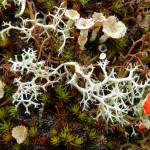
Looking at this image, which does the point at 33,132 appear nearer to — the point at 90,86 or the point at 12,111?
the point at 12,111

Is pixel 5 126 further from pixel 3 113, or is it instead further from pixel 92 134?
pixel 92 134

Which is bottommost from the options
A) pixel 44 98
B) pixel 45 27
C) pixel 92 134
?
pixel 92 134

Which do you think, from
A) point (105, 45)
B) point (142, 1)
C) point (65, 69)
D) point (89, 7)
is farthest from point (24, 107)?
point (142, 1)

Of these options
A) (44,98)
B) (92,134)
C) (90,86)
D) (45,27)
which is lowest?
(92,134)

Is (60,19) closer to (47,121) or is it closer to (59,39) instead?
(59,39)

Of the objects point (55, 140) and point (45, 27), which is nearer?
point (55, 140)

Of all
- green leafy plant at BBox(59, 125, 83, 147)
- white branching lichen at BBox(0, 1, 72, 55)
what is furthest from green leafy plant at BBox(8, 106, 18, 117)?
white branching lichen at BBox(0, 1, 72, 55)

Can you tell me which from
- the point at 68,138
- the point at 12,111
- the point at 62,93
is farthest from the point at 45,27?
the point at 68,138

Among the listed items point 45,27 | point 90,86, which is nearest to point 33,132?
point 90,86

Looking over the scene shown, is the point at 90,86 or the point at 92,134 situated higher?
the point at 90,86

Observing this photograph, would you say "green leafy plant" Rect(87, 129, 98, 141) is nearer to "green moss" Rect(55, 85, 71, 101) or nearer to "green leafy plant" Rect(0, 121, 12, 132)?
"green moss" Rect(55, 85, 71, 101)

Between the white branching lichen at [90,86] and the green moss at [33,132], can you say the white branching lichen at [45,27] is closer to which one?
the white branching lichen at [90,86]
